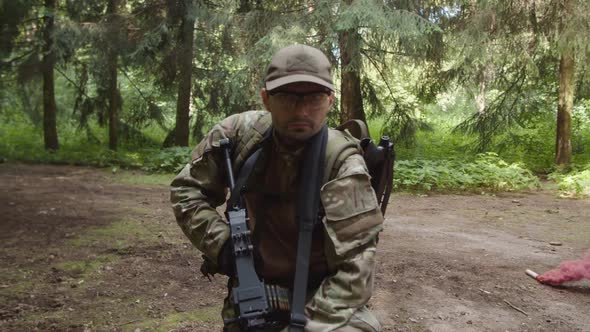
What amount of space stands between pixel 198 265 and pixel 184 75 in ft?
29.4

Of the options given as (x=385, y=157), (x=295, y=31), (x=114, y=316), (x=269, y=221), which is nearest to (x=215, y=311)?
(x=114, y=316)

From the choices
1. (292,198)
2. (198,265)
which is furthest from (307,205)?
(198,265)

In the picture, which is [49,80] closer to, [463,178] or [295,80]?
[463,178]

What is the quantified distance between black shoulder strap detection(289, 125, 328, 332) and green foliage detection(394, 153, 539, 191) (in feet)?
25.5

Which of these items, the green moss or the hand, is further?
the green moss

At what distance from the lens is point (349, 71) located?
10086mm

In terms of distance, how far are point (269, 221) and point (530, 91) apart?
12765mm

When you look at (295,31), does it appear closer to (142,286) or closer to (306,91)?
(142,286)

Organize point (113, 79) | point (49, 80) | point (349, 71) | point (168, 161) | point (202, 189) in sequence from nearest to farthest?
point (202, 189)
point (349, 71)
point (168, 161)
point (49, 80)
point (113, 79)

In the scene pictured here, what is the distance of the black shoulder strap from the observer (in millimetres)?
1883

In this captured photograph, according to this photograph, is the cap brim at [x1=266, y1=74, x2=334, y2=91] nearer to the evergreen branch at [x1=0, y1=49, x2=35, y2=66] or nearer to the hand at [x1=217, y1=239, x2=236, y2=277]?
the hand at [x1=217, y1=239, x2=236, y2=277]

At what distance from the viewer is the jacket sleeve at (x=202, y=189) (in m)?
2.12

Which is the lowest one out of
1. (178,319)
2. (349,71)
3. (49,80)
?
(178,319)

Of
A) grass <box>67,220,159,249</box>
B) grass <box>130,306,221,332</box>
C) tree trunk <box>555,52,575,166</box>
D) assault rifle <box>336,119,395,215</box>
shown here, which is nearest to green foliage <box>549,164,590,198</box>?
tree trunk <box>555,52,575,166</box>
